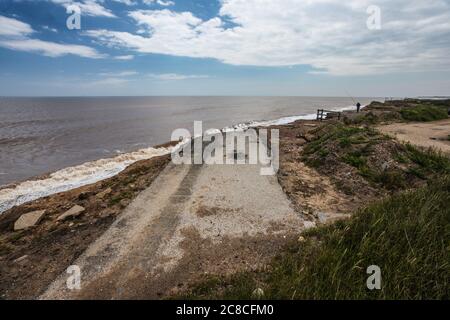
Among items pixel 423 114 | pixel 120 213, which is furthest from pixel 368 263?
pixel 423 114

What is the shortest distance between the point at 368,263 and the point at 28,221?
9335 mm

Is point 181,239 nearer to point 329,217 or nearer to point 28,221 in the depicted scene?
point 329,217

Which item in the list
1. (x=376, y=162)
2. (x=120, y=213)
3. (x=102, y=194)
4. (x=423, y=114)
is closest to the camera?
(x=120, y=213)

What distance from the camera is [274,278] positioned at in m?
4.41

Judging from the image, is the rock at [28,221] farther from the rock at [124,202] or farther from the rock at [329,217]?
the rock at [329,217]

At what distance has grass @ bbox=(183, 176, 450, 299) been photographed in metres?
3.65

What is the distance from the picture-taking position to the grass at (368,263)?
144 inches

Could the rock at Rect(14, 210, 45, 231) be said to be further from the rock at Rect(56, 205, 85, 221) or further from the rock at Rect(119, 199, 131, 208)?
the rock at Rect(119, 199, 131, 208)

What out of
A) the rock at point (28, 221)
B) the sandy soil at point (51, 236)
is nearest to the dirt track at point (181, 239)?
the sandy soil at point (51, 236)

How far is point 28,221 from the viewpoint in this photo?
308 inches

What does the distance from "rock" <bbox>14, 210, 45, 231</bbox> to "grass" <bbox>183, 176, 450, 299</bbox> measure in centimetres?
637

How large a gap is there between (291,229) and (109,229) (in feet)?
15.7

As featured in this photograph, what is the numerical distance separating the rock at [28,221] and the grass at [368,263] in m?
6.37
